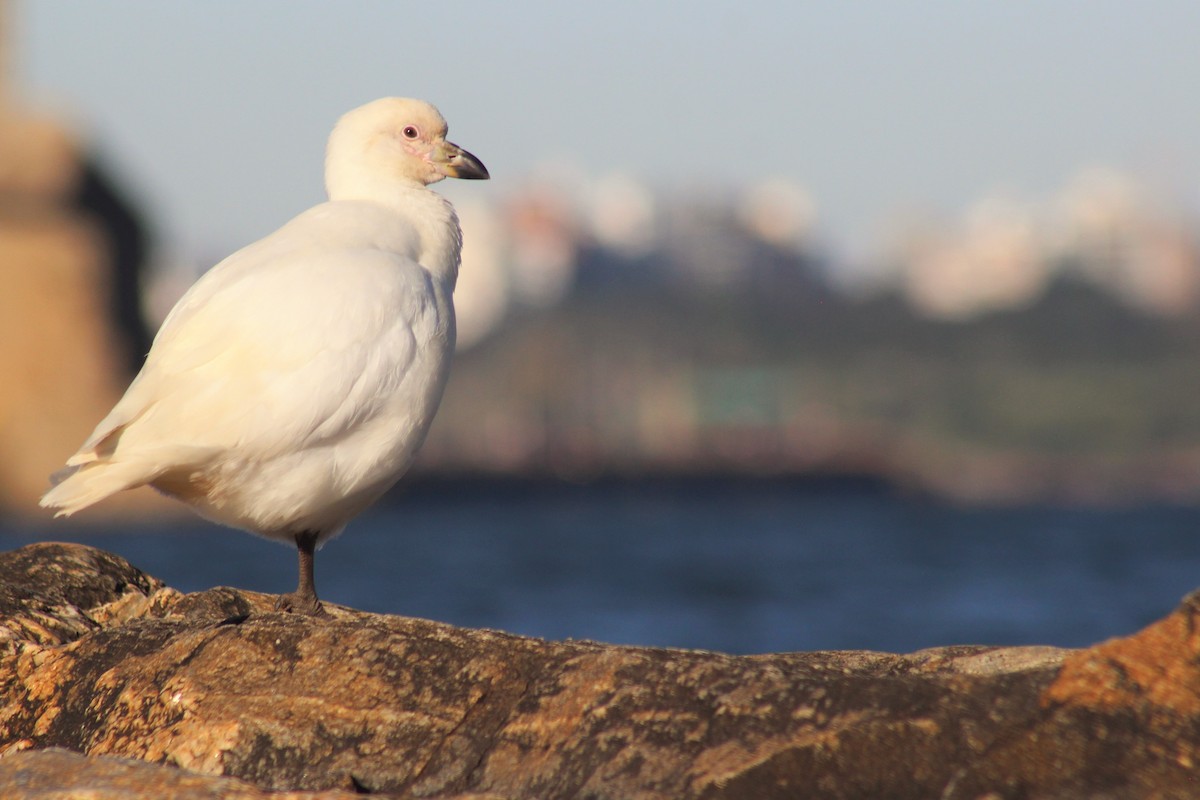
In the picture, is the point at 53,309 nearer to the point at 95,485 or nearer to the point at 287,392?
the point at 95,485

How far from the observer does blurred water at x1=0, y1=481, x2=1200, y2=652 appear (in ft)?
118

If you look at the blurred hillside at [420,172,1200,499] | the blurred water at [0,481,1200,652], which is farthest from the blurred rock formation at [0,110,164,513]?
the blurred hillside at [420,172,1200,499]

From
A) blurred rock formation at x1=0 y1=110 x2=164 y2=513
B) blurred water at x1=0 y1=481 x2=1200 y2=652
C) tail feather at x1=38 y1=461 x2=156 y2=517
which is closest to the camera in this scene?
tail feather at x1=38 y1=461 x2=156 y2=517

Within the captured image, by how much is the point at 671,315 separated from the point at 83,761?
621ft

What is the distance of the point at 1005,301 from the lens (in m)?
178

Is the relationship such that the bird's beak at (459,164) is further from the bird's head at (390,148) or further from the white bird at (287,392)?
the white bird at (287,392)

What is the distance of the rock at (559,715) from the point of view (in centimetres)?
511

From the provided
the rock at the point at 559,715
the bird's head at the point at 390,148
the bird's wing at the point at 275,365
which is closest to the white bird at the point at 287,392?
the bird's wing at the point at 275,365

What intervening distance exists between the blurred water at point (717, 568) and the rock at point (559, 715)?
1801cm

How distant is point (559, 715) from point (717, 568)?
5206cm

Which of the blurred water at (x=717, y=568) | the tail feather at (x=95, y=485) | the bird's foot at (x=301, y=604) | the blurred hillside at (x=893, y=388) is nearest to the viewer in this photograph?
the tail feather at (x=95, y=485)

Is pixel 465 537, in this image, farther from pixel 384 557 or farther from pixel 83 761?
pixel 83 761

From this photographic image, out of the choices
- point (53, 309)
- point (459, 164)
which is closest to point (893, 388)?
point (53, 309)

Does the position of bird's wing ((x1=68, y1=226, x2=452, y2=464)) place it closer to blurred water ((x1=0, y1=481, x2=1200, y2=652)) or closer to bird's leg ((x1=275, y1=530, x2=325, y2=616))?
bird's leg ((x1=275, y1=530, x2=325, y2=616))
